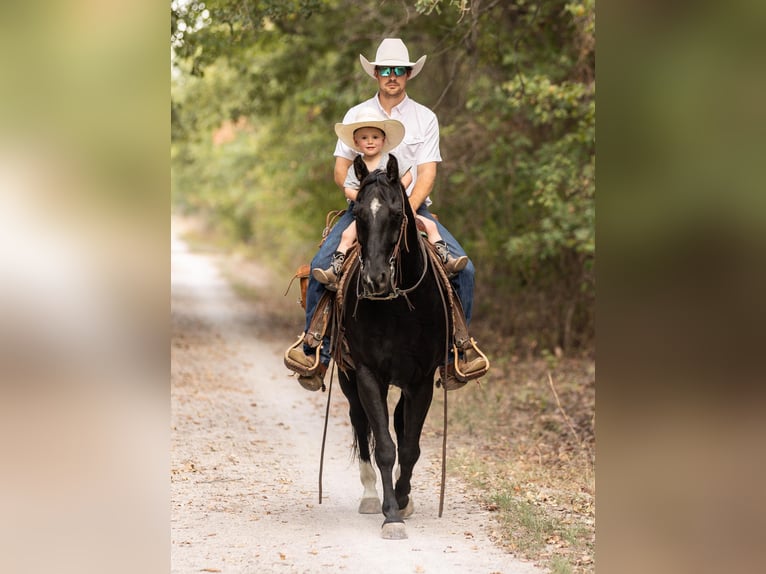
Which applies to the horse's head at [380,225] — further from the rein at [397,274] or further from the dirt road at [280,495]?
the dirt road at [280,495]

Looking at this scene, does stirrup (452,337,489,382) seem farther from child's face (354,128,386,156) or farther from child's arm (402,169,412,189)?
child's face (354,128,386,156)

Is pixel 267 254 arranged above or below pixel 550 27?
below

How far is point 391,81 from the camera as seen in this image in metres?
7.16

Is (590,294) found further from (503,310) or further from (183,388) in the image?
(183,388)

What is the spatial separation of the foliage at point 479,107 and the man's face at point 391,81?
2504 millimetres

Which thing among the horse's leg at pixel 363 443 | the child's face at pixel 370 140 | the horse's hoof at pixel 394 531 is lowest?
the horse's hoof at pixel 394 531

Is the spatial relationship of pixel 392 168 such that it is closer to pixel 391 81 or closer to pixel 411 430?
pixel 391 81

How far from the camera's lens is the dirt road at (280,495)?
6148 millimetres

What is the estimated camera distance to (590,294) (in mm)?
16016

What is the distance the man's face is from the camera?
23.5 feet

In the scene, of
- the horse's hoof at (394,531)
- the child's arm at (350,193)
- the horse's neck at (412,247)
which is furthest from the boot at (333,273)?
the horse's hoof at (394,531)
